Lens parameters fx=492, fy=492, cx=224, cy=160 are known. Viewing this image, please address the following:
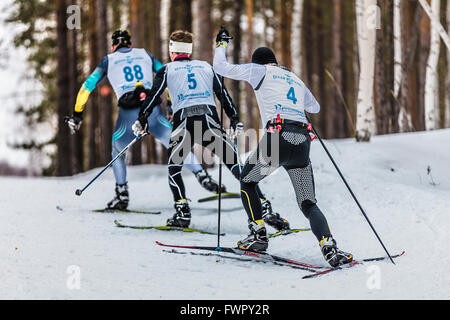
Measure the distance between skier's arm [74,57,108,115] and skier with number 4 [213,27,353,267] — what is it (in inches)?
95.7

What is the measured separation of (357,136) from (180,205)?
3950mm

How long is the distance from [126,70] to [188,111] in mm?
1414

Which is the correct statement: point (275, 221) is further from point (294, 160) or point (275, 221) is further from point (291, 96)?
point (291, 96)

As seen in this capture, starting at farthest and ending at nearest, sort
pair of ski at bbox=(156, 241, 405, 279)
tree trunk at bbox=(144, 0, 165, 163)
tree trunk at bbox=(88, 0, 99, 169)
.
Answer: tree trunk at bbox=(144, 0, 165, 163)
tree trunk at bbox=(88, 0, 99, 169)
pair of ski at bbox=(156, 241, 405, 279)

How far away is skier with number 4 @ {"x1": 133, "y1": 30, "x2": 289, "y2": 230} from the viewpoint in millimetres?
5688

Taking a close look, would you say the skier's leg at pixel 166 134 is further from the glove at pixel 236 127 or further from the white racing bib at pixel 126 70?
the glove at pixel 236 127

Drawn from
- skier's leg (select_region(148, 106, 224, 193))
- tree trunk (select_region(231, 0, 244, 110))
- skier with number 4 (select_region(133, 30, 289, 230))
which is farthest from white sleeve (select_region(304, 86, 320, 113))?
tree trunk (select_region(231, 0, 244, 110))

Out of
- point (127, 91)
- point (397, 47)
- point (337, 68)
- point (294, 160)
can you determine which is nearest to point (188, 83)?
point (127, 91)

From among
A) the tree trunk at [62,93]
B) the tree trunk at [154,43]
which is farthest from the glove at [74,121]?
the tree trunk at [154,43]

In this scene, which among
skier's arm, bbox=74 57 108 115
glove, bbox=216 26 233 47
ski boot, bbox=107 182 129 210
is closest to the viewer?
glove, bbox=216 26 233 47

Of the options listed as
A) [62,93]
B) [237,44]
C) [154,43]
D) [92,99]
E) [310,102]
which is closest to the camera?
[310,102]

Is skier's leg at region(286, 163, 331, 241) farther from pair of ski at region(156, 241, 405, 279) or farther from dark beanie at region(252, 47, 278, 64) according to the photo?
dark beanie at region(252, 47, 278, 64)

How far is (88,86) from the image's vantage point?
256 inches
